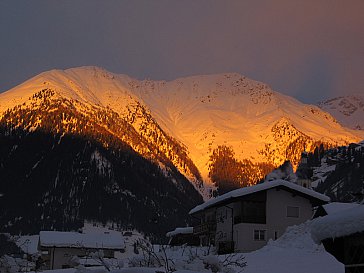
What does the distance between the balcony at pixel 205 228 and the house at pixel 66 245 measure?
32.5ft

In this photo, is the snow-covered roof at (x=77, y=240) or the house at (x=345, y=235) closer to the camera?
the house at (x=345, y=235)

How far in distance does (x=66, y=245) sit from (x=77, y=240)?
1915 millimetres

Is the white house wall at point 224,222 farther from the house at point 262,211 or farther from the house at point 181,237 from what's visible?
the house at point 181,237

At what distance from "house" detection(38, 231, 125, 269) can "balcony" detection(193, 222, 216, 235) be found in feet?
32.5

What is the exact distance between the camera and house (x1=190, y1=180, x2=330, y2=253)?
177 feet

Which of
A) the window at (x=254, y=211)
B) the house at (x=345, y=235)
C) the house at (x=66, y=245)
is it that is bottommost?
the house at (x=345, y=235)

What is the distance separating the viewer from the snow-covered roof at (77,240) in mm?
70125

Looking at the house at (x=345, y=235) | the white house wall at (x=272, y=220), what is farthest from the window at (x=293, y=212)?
the house at (x=345, y=235)

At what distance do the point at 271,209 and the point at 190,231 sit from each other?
24.9 metres

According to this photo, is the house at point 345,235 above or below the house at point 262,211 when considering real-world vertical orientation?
below

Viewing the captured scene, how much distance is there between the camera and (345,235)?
11.0 m

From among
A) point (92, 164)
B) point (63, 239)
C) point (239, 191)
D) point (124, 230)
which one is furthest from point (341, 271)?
point (92, 164)

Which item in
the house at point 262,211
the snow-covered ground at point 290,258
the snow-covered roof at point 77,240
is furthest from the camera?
the snow-covered roof at point 77,240

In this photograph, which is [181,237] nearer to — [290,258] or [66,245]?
[66,245]
